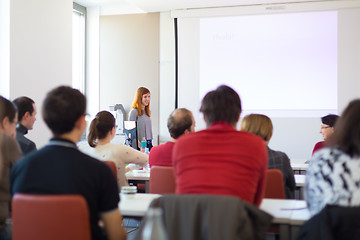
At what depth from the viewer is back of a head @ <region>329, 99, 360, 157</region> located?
1.83m

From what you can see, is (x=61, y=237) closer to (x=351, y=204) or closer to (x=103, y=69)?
(x=351, y=204)

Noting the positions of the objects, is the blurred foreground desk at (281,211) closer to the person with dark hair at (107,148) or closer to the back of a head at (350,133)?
the back of a head at (350,133)

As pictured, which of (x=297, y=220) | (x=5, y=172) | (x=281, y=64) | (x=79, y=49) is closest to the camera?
(x=297, y=220)

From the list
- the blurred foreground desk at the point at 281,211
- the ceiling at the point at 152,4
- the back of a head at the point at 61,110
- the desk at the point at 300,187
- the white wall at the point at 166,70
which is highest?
the ceiling at the point at 152,4

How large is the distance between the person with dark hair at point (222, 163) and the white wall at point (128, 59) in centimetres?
562

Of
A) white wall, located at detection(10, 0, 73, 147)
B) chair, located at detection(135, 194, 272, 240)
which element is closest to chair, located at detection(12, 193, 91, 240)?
chair, located at detection(135, 194, 272, 240)

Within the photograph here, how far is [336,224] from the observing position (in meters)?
1.76

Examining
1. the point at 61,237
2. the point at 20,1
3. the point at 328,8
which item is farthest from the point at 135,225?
the point at 328,8

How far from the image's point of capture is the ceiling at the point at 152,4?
679 cm

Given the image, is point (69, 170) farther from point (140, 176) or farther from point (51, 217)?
point (140, 176)

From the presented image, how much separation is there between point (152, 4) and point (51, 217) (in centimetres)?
577

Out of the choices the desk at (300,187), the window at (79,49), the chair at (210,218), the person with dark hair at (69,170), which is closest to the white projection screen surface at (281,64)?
the window at (79,49)

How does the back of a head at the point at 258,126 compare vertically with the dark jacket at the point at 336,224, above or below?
above

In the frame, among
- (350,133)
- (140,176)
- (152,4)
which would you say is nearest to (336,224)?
(350,133)
